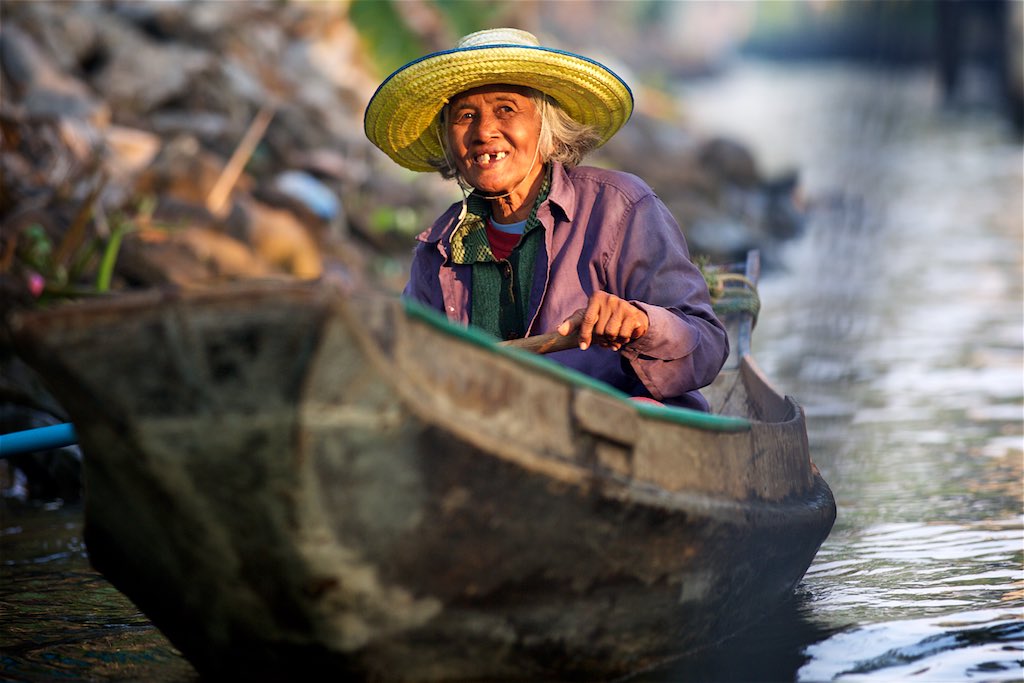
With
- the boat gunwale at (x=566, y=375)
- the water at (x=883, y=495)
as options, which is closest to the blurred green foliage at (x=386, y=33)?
the water at (x=883, y=495)

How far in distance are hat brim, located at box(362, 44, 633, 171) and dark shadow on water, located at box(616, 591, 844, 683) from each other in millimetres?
1409

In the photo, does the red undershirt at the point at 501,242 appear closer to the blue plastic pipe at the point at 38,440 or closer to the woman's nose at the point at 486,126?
the woman's nose at the point at 486,126

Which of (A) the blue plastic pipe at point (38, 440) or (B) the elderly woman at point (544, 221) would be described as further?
(B) the elderly woman at point (544, 221)

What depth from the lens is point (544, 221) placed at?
3539 mm

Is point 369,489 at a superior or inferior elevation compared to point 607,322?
inferior

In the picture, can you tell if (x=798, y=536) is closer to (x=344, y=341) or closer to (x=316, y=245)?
(x=344, y=341)

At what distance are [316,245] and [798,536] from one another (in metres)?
6.24

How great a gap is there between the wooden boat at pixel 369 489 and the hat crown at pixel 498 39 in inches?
46.1

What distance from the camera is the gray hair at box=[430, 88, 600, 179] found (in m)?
3.68

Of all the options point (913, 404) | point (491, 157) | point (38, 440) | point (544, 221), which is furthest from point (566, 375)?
point (913, 404)

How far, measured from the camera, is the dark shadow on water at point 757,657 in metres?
3.21

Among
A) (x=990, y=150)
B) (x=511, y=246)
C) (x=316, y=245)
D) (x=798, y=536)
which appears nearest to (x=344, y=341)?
(x=511, y=246)

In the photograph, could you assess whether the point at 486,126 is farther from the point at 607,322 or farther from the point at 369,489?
the point at 369,489

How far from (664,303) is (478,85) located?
808mm
